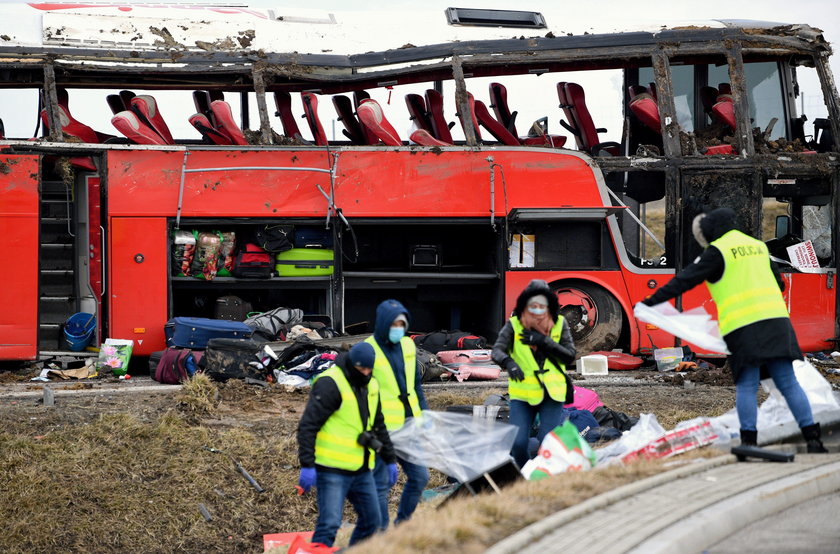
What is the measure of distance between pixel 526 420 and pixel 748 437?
4.74 feet

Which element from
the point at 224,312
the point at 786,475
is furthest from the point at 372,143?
the point at 786,475

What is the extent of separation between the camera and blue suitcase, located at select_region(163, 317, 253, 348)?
37.8ft

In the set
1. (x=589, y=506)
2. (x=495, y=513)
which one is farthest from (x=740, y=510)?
(x=495, y=513)

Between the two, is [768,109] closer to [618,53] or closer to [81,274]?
[618,53]

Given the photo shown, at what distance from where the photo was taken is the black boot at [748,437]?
→ 646cm

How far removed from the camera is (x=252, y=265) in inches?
481

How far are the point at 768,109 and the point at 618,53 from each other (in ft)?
7.06

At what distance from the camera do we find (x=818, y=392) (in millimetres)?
7332

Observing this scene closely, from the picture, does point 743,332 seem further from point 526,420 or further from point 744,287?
point 526,420

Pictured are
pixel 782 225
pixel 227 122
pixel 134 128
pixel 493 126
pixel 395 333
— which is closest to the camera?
pixel 395 333

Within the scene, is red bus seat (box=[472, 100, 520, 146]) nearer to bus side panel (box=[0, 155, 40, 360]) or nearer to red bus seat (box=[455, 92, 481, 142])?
red bus seat (box=[455, 92, 481, 142])

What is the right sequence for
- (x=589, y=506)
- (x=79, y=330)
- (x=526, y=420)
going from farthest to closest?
1. (x=79, y=330)
2. (x=526, y=420)
3. (x=589, y=506)

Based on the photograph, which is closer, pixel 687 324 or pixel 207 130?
pixel 687 324

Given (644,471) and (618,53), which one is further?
(618,53)
